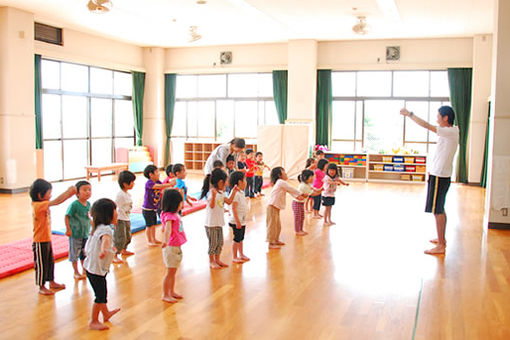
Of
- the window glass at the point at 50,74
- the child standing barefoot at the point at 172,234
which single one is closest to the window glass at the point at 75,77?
the window glass at the point at 50,74

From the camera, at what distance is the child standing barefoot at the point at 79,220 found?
170 inches

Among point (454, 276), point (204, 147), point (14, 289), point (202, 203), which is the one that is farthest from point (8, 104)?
point (454, 276)

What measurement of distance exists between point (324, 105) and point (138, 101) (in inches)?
210

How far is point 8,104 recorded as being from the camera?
32.9 feet

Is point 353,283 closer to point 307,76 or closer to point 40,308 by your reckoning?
point 40,308

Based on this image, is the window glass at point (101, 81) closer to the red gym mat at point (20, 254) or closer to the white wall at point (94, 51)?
the white wall at point (94, 51)

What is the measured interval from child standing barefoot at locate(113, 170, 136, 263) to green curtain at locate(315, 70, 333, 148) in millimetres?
9334

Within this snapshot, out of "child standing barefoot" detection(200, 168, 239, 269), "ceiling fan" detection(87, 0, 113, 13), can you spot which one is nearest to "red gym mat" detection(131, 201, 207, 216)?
"child standing barefoot" detection(200, 168, 239, 269)

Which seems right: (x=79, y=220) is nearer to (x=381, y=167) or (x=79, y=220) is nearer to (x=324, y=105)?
(x=381, y=167)

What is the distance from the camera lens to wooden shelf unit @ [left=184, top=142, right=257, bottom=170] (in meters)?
14.6

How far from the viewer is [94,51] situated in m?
13.0

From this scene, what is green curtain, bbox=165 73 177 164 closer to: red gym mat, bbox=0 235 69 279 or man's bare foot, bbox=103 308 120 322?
red gym mat, bbox=0 235 69 279

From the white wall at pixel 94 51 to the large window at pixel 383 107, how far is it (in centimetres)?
571

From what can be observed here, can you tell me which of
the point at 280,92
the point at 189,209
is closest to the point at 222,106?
the point at 280,92
